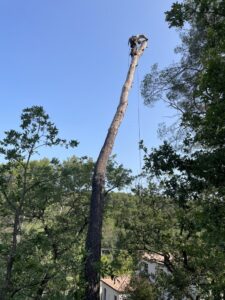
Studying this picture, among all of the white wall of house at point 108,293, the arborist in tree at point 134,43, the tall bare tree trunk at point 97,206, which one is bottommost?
the white wall of house at point 108,293

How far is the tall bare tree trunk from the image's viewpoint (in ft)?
18.0

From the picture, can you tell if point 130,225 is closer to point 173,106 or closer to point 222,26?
point 173,106

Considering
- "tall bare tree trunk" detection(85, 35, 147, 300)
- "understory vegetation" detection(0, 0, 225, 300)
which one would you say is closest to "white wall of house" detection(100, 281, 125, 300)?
"understory vegetation" detection(0, 0, 225, 300)

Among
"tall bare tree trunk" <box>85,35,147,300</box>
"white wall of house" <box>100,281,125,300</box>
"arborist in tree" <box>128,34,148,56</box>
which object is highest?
"arborist in tree" <box>128,34,148,56</box>

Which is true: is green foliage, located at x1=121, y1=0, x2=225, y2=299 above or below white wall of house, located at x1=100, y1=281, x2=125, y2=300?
above

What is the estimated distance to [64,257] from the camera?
4.88 meters

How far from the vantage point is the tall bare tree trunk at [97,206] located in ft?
18.0

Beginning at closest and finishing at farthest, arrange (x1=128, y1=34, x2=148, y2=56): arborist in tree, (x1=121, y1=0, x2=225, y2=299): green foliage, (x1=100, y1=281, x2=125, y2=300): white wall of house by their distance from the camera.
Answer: (x1=121, y1=0, x2=225, y2=299): green foliage < (x1=128, y1=34, x2=148, y2=56): arborist in tree < (x1=100, y1=281, x2=125, y2=300): white wall of house

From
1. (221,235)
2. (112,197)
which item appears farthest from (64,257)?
(112,197)

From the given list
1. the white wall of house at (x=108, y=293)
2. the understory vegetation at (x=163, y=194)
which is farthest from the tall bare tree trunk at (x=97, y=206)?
the white wall of house at (x=108, y=293)

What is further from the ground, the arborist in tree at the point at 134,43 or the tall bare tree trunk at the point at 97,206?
the arborist in tree at the point at 134,43

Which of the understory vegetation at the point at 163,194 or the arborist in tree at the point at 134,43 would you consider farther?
the arborist in tree at the point at 134,43

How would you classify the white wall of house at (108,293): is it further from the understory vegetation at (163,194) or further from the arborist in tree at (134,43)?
the arborist in tree at (134,43)

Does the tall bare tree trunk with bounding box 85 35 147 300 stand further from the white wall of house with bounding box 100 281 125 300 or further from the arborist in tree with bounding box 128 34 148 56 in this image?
the white wall of house with bounding box 100 281 125 300
